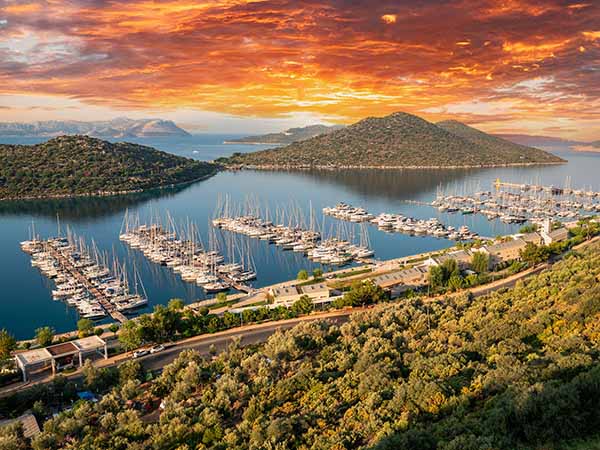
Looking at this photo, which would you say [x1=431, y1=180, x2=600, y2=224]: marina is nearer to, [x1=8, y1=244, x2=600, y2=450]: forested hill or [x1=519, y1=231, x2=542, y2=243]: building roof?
[x1=519, y1=231, x2=542, y2=243]: building roof

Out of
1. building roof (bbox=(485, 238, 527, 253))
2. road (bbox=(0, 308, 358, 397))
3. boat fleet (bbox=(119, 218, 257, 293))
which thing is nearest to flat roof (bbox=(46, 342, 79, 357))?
road (bbox=(0, 308, 358, 397))

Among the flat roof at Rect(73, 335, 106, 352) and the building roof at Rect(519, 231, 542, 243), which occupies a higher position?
the building roof at Rect(519, 231, 542, 243)

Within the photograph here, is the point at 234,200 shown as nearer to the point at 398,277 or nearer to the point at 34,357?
the point at 398,277

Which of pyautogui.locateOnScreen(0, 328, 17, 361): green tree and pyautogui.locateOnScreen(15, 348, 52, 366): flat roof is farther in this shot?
pyautogui.locateOnScreen(0, 328, 17, 361): green tree

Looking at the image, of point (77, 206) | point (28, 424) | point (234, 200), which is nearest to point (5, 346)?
point (28, 424)

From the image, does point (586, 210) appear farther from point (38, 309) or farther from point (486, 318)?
point (38, 309)

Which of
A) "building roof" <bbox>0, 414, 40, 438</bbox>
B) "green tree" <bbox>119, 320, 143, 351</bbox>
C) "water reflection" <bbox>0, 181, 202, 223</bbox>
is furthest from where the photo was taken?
"water reflection" <bbox>0, 181, 202, 223</bbox>

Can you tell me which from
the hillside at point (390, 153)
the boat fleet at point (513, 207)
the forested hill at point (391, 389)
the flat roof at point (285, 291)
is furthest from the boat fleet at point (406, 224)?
the hillside at point (390, 153)
